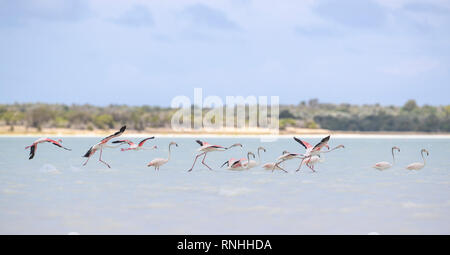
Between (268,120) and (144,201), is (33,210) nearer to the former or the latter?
(144,201)

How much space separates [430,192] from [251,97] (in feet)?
139

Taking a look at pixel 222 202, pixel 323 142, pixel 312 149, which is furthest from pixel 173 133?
pixel 222 202

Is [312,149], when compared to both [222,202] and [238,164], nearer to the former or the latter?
[238,164]

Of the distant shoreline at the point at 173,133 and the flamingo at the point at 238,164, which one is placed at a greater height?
the flamingo at the point at 238,164

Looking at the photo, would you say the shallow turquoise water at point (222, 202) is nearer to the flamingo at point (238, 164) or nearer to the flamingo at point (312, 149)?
the flamingo at point (238, 164)

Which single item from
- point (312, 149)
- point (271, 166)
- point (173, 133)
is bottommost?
point (173, 133)

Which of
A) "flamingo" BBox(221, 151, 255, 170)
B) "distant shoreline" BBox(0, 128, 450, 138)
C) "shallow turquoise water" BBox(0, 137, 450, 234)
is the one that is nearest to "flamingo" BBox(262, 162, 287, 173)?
"shallow turquoise water" BBox(0, 137, 450, 234)

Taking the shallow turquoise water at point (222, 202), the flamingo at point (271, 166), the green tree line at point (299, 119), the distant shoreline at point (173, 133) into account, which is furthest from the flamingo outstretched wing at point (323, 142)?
the green tree line at point (299, 119)

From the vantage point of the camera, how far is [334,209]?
21.9ft

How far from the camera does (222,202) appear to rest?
7.11m

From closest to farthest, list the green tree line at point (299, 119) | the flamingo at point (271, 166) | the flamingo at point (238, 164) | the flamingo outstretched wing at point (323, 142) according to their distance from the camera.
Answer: the flamingo outstretched wing at point (323, 142) → the flamingo at point (238, 164) → the flamingo at point (271, 166) → the green tree line at point (299, 119)

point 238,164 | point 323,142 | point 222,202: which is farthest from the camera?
point 238,164

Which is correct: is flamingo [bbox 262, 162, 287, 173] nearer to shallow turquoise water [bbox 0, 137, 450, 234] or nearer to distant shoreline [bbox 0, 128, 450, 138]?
shallow turquoise water [bbox 0, 137, 450, 234]

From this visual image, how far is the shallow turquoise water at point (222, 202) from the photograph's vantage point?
18.8ft
